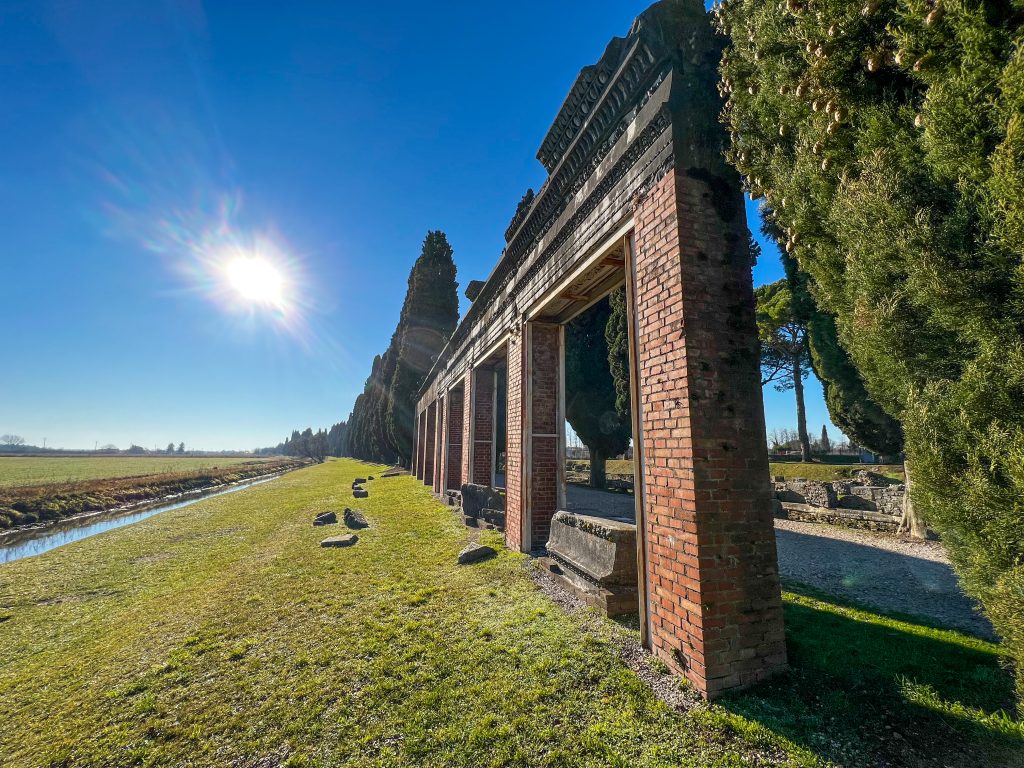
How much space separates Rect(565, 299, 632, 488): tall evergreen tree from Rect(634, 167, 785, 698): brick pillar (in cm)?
1347

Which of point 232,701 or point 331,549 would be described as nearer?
point 232,701

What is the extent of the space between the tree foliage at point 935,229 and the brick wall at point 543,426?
14.9 ft

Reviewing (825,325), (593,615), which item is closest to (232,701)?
(593,615)

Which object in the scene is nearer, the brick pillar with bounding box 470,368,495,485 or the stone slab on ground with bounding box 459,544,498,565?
the stone slab on ground with bounding box 459,544,498,565

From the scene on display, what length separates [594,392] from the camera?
55.4 ft

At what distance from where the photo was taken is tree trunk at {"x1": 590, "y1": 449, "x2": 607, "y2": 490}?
17.2 m

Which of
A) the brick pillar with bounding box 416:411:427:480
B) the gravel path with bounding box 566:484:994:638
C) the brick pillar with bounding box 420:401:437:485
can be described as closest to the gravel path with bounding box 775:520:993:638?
the gravel path with bounding box 566:484:994:638

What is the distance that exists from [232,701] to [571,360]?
15087mm

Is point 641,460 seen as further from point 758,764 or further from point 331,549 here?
point 331,549

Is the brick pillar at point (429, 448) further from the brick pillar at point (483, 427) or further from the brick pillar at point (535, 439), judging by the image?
the brick pillar at point (535, 439)

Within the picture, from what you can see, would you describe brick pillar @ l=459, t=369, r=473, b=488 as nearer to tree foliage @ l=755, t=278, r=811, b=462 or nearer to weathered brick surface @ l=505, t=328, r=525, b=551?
weathered brick surface @ l=505, t=328, r=525, b=551

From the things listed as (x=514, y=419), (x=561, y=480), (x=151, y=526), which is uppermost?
(x=514, y=419)

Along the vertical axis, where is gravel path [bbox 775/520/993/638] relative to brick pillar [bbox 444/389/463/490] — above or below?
below

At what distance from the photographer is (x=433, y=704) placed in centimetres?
276
